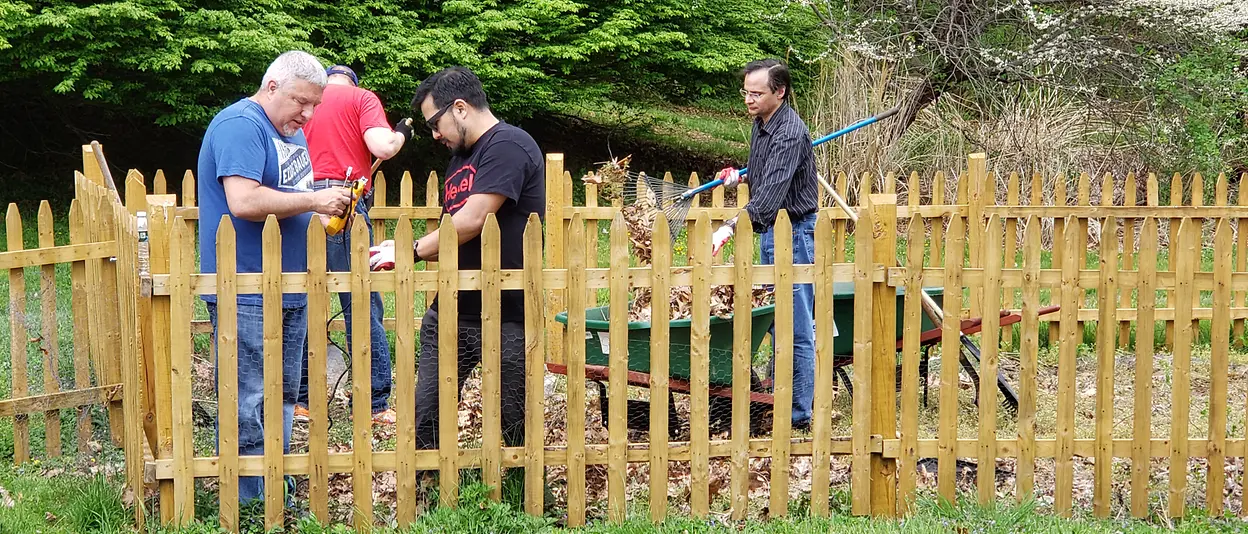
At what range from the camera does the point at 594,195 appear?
674 centimetres

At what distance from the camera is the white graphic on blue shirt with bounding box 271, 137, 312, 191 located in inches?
163

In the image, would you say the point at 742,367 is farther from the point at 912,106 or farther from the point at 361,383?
the point at 912,106

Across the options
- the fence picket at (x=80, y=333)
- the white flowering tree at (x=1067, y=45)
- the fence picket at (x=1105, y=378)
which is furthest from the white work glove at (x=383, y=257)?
the white flowering tree at (x=1067, y=45)

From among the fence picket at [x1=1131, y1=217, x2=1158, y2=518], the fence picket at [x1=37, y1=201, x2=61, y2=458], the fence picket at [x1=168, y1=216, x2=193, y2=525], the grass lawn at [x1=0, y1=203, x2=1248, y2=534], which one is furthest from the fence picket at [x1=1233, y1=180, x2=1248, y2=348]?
the fence picket at [x1=37, y1=201, x2=61, y2=458]

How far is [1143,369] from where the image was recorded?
4.23 metres

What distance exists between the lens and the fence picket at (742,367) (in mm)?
3992

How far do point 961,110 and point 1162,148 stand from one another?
2031 mm

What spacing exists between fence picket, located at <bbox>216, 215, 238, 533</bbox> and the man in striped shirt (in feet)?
7.13

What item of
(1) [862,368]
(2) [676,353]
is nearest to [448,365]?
(2) [676,353]

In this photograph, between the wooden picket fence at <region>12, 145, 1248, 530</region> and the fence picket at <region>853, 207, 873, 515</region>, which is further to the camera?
the fence picket at <region>853, 207, 873, 515</region>

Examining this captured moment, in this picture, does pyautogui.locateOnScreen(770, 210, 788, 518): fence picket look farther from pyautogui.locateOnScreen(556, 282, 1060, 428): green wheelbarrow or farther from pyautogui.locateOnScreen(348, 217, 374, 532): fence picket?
pyautogui.locateOnScreen(348, 217, 374, 532): fence picket

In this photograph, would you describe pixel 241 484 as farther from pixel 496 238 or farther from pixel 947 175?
pixel 947 175

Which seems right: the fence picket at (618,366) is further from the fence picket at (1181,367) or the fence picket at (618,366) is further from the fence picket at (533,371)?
the fence picket at (1181,367)

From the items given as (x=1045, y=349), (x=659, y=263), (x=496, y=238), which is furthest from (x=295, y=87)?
(x=1045, y=349)
